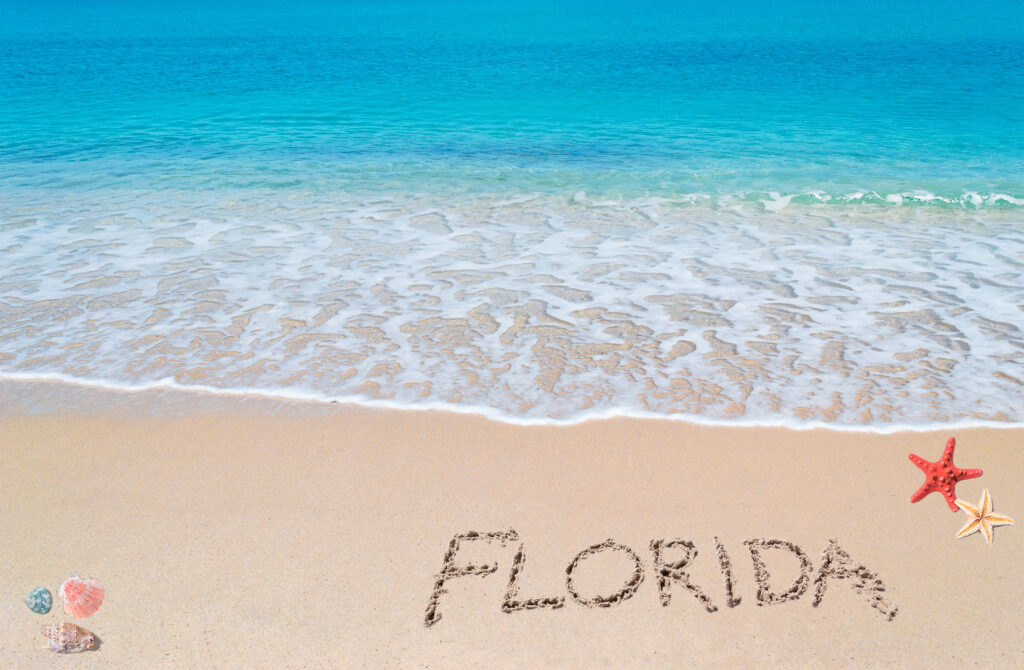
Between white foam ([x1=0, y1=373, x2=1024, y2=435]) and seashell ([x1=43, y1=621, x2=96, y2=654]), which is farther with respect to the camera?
white foam ([x1=0, y1=373, x2=1024, y2=435])

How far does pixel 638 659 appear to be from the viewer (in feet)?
9.73

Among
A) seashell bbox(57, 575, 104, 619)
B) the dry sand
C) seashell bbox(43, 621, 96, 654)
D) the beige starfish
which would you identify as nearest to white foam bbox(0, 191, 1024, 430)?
the dry sand

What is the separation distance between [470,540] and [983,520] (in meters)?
2.37

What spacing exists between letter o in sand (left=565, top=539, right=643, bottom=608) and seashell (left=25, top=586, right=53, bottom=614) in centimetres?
214

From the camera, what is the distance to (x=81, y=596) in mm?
3246

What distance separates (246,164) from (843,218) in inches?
390

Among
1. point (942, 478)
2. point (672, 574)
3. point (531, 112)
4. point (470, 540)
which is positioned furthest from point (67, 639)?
point (531, 112)

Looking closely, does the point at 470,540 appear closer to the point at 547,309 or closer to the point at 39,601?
the point at 39,601

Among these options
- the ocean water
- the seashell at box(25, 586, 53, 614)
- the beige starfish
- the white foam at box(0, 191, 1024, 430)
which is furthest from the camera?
the ocean water

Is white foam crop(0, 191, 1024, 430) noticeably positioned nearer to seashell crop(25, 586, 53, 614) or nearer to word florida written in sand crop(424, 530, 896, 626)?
word florida written in sand crop(424, 530, 896, 626)

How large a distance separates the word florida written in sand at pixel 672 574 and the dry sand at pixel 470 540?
0.02 meters

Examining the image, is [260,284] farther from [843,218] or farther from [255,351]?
[843,218]

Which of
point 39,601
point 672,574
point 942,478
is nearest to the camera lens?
point 39,601

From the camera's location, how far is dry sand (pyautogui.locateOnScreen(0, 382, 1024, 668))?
3.03 metres
